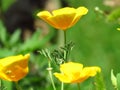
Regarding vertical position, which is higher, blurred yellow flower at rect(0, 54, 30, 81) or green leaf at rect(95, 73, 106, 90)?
blurred yellow flower at rect(0, 54, 30, 81)

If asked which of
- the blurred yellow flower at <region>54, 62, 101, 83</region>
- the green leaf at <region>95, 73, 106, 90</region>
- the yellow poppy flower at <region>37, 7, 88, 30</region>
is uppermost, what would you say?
the yellow poppy flower at <region>37, 7, 88, 30</region>

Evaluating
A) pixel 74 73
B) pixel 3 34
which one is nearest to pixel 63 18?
pixel 74 73

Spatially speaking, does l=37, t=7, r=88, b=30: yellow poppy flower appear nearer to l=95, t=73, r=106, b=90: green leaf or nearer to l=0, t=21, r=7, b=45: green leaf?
l=95, t=73, r=106, b=90: green leaf

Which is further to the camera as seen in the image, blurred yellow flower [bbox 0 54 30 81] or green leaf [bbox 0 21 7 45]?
green leaf [bbox 0 21 7 45]

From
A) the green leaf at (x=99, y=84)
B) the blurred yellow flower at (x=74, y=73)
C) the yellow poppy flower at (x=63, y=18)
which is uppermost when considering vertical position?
the yellow poppy flower at (x=63, y=18)

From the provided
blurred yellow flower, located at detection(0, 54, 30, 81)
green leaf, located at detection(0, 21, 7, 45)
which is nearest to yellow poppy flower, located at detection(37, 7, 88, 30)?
blurred yellow flower, located at detection(0, 54, 30, 81)

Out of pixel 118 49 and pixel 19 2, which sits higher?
pixel 19 2

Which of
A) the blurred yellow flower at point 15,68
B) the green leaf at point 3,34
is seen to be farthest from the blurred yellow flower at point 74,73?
the green leaf at point 3,34

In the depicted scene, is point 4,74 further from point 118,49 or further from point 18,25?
point 18,25

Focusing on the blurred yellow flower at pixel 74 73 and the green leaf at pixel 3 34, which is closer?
the blurred yellow flower at pixel 74 73

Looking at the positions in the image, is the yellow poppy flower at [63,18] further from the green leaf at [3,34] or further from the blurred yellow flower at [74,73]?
the green leaf at [3,34]

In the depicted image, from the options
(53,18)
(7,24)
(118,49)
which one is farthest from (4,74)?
(7,24)
